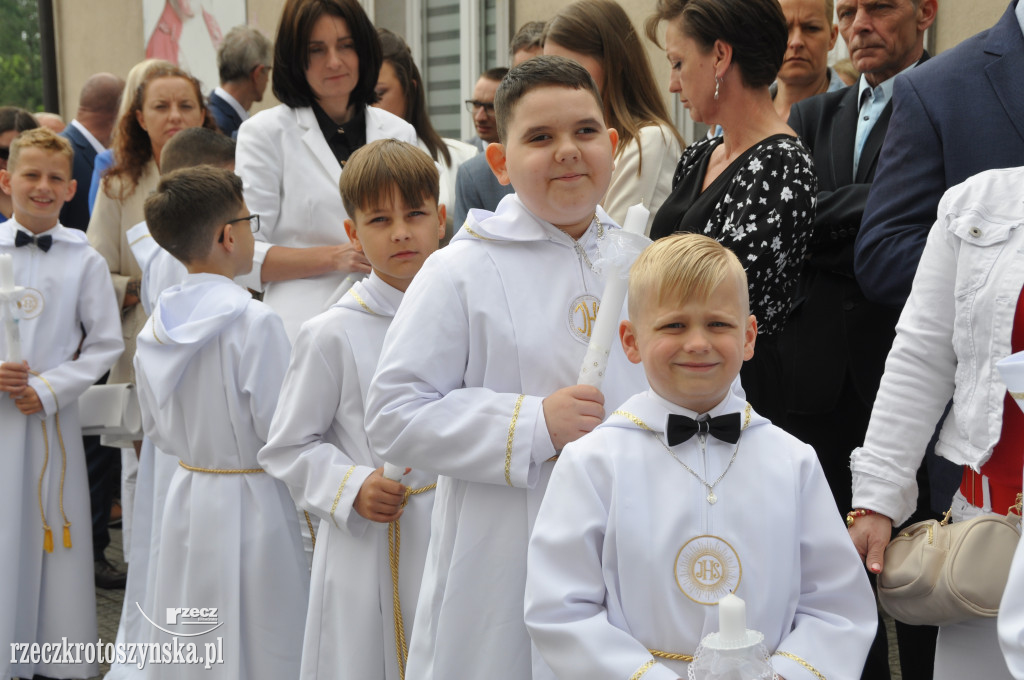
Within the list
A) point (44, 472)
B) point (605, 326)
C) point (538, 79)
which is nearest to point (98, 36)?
point (44, 472)

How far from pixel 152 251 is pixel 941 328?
11.5 ft

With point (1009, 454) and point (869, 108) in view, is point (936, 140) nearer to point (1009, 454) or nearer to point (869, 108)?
point (869, 108)

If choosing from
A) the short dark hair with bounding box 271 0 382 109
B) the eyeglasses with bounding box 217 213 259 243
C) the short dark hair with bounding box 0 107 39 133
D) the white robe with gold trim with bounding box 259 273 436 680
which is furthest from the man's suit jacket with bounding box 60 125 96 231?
the white robe with gold trim with bounding box 259 273 436 680

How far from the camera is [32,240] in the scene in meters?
4.79

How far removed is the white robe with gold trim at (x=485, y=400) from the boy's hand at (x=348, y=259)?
1.38 m

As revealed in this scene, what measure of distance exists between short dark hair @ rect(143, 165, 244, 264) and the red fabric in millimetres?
2608

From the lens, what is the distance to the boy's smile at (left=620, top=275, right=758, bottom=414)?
2041 millimetres

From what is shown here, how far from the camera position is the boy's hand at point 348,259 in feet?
12.8

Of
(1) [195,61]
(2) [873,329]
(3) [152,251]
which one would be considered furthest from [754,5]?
(1) [195,61]

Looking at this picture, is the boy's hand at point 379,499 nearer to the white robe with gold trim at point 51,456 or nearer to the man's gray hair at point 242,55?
the white robe with gold trim at point 51,456

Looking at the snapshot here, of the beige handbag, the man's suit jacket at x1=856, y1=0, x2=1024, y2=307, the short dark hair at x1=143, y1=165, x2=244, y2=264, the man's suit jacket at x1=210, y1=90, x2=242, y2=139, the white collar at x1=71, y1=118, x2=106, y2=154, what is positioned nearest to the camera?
the beige handbag

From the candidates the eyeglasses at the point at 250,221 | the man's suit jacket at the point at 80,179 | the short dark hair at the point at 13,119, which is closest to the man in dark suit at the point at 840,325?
the eyeglasses at the point at 250,221

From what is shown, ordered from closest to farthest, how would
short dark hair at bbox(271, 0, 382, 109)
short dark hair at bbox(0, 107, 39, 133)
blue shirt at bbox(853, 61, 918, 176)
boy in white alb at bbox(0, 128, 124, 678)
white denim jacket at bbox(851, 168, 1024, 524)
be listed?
1. white denim jacket at bbox(851, 168, 1024, 524)
2. blue shirt at bbox(853, 61, 918, 176)
3. short dark hair at bbox(271, 0, 382, 109)
4. boy in white alb at bbox(0, 128, 124, 678)
5. short dark hair at bbox(0, 107, 39, 133)

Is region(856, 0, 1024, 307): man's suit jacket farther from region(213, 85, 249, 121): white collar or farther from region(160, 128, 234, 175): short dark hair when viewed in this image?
region(213, 85, 249, 121): white collar
